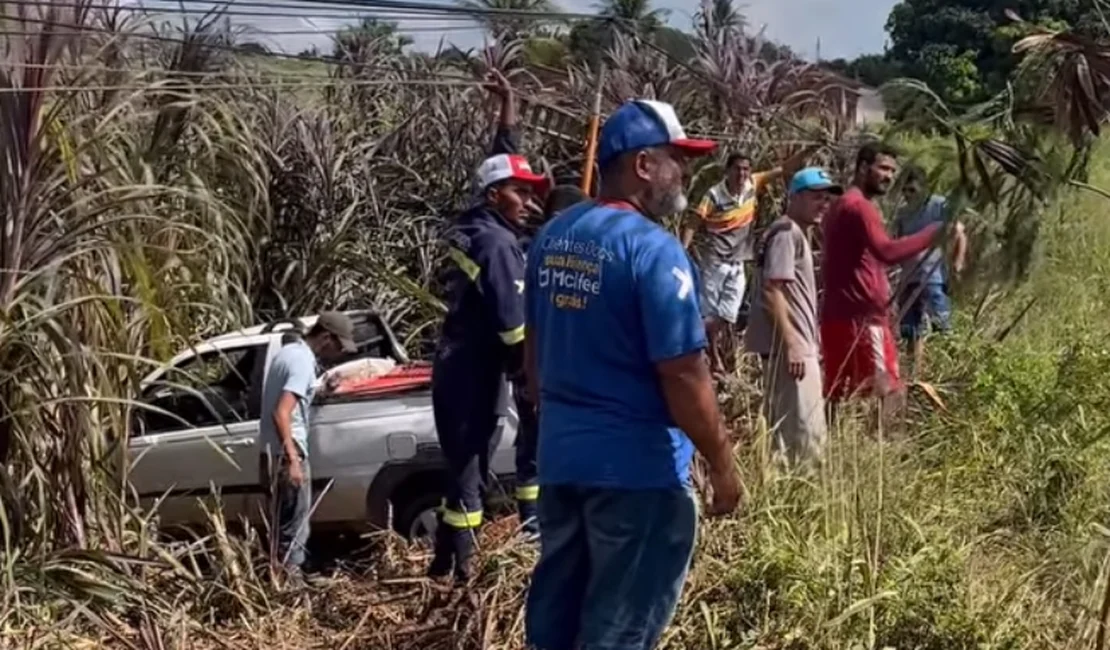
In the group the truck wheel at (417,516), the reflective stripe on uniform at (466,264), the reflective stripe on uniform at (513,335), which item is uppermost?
the reflective stripe on uniform at (466,264)

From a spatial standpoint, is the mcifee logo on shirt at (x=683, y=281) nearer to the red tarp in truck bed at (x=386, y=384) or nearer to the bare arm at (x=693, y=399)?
the bare arm at (x=693, y=399)

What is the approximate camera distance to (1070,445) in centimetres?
725

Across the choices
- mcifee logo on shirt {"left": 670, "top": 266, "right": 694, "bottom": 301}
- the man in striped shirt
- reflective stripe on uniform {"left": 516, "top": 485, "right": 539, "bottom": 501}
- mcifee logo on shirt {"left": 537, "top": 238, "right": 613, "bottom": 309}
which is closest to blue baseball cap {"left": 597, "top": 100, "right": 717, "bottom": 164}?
mcifee logo on shirt {"left": 537, "top": 238, "right": 613, "bottom": 309}

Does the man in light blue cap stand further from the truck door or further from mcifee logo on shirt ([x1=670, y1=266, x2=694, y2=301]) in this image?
mcifee logo on shirt ([x1=670, y1=266, x2=694, y2=301])

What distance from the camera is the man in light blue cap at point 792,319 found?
Answer: 7332 mm

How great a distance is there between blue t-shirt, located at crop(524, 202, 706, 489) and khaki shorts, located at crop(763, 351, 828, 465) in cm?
269

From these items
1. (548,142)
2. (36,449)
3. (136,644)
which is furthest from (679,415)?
(548,142)

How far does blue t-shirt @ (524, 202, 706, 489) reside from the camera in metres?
4.30

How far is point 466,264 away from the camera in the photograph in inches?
248

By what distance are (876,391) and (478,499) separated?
2.25 metres

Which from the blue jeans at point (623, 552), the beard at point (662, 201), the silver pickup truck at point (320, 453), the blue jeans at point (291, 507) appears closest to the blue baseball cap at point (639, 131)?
the beard at point (662, 201)

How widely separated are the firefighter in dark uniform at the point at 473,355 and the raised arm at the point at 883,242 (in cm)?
200

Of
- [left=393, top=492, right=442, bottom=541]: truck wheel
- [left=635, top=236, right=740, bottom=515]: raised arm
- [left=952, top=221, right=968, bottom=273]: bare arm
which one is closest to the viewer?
[left=635, top=236, right=740, bottom=515]: raised arm

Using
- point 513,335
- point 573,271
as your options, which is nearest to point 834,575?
point 513,335
